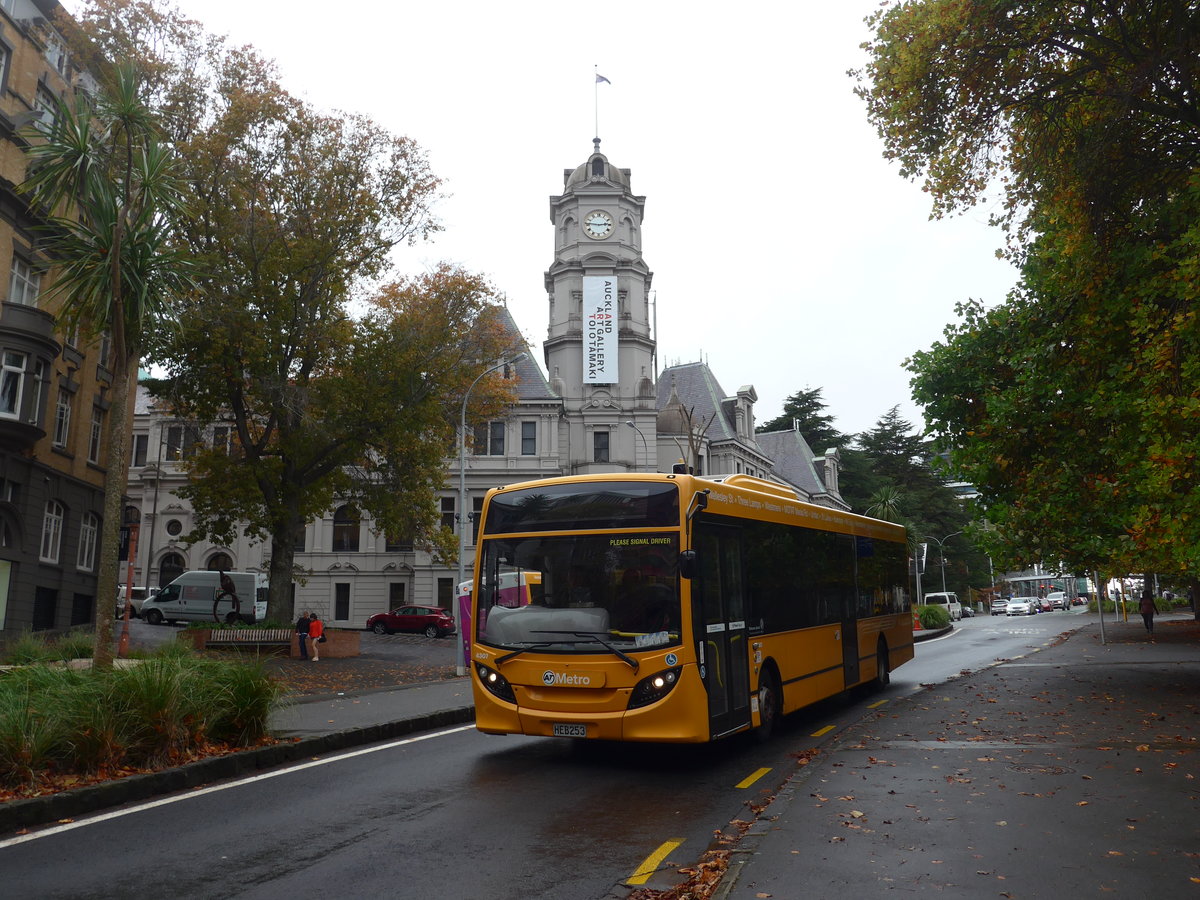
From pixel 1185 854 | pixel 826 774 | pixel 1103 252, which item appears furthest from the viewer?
pixel 1103 252

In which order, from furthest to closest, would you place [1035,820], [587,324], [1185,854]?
[587,324]
[1035,820]
[1185,854]

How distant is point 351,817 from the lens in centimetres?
788

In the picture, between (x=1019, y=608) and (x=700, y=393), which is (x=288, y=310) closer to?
(x=700, y=393)

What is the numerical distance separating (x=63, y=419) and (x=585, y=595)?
27556mm

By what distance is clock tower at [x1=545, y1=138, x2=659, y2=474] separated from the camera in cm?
5194

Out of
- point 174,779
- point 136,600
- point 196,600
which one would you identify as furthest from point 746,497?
point 136,600

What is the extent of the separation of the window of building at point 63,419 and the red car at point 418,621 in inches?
670

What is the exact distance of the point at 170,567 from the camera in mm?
52781

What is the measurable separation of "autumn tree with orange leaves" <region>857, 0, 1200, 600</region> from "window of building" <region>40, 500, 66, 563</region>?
2756 centimetres

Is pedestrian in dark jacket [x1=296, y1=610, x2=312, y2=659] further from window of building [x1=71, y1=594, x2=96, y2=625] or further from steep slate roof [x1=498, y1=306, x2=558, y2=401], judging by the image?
steep slate roof [x1=498, y1=306, x2=558, y2=401]

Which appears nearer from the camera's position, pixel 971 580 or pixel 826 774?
pixel 826 774

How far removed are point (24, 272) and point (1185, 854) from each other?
31.9 meters

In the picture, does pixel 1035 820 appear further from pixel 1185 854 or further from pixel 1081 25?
pixel 1081 25

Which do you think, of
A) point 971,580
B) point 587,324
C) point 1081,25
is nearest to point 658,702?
point 1081,25
